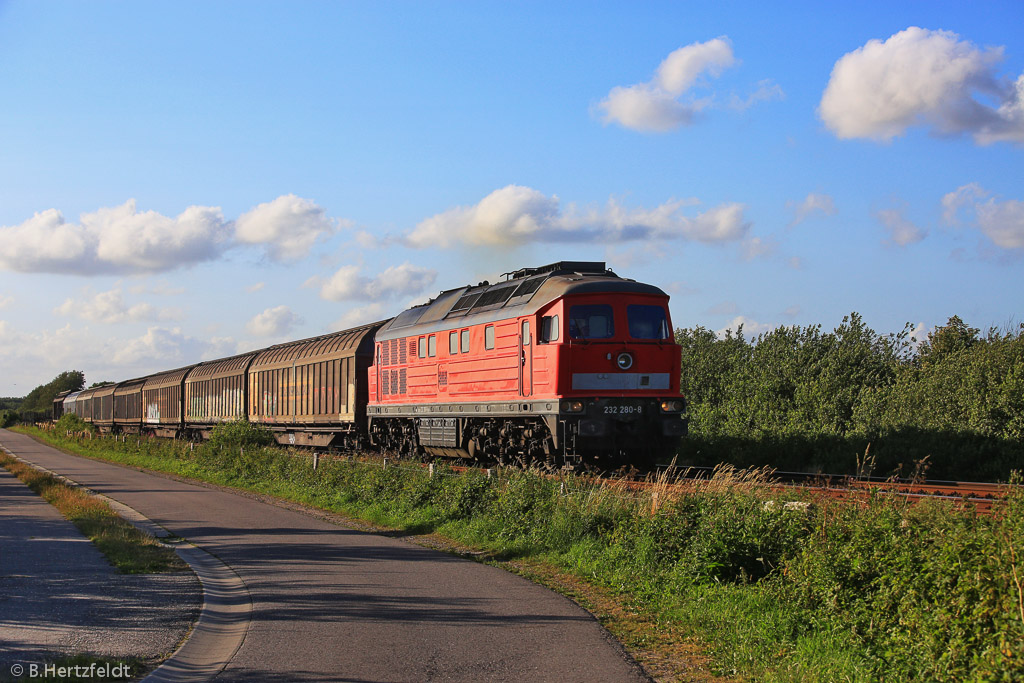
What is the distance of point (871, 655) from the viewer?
7.65 m

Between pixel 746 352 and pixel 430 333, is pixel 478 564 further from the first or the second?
pixel 746 352

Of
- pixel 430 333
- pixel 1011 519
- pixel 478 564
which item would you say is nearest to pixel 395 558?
pixel 478 564

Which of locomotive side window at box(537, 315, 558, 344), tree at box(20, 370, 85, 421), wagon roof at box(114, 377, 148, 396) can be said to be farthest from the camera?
tree at box(20, 370, 85, 421)

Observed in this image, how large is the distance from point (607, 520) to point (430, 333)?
11419mm

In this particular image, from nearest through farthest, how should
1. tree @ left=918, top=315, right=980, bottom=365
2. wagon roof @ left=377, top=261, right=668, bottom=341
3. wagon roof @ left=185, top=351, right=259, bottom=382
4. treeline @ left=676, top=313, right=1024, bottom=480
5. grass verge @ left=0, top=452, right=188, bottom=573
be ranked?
grass verge @ left=0, top=452, right=188, bottom=573
wagon roof @ left=377, top=261, right=668, bottom=341
treeline @ left=676, top=313, right=1024, bottom=480
tree @ left=918, top=315, right=980, bottom=365
wagon roof @ left=185, top=351, right=259, bottom=382

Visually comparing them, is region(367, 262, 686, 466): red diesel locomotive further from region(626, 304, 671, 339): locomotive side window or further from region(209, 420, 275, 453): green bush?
region(209, 420, 275, 453): green bush

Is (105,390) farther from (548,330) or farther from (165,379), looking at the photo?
(548,330)

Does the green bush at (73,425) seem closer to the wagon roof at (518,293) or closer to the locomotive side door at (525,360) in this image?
the wagon roof at (518,293)

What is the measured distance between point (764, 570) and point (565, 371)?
26.0 ft

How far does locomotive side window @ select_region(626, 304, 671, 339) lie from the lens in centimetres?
1906

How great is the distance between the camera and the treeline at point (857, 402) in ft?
71.8

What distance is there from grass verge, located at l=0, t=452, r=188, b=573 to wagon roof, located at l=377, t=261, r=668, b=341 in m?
8.70

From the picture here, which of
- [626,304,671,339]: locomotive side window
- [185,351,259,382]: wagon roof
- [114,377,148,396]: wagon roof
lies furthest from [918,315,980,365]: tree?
[114,377,148,396]: wagon roof

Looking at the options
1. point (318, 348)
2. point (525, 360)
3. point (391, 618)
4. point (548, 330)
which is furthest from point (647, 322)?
point (318, 348)
